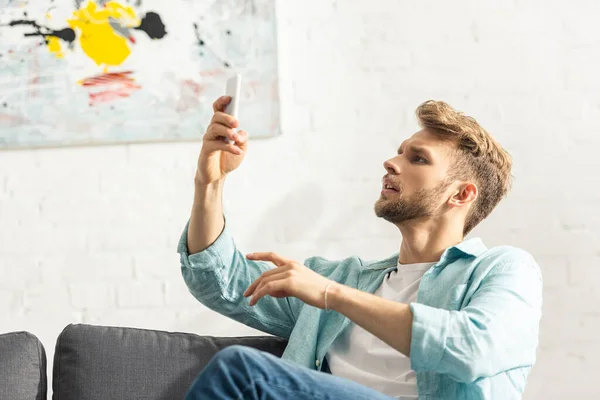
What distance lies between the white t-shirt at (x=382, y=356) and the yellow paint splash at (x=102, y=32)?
Result: 46.0 inches

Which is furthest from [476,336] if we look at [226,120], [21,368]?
[21,368]

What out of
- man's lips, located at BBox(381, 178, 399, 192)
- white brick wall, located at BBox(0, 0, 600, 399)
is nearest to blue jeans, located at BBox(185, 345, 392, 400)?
man's lips, located at BBox(381, 178, 399, 192)

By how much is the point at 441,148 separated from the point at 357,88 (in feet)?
1.97

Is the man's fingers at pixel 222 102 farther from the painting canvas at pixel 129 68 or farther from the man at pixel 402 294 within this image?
the painting canvas at pixel 129 68

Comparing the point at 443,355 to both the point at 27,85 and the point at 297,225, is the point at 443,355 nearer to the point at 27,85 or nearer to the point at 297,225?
the point at 297,225

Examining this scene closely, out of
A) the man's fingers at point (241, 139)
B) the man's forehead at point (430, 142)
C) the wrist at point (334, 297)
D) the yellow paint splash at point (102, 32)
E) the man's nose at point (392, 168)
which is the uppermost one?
the yellow paint splash at point (102, 32)

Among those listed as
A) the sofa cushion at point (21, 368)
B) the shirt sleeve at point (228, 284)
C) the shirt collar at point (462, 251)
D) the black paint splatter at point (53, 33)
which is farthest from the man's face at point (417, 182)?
the black paint splatter at point (53, 33)

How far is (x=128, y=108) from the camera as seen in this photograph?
2541mm

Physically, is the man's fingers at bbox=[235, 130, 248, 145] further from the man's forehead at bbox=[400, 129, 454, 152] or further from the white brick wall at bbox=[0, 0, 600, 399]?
the white brick wall at bbox=[0, 0, 600, 399]

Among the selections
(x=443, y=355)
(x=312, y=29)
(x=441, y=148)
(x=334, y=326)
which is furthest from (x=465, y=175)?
(x=312, y=29)

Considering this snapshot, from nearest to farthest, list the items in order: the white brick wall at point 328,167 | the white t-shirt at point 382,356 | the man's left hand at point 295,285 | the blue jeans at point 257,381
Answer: the blue jeans at point 257,381
the man's left hand at point 295,285
the white t-shirt at point 382,356
the white brick wall at point 328,167

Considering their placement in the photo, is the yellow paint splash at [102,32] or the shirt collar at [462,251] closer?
the shirt collar at [462,251]

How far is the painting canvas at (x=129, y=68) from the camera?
8.30ft

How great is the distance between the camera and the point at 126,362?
184 cm
